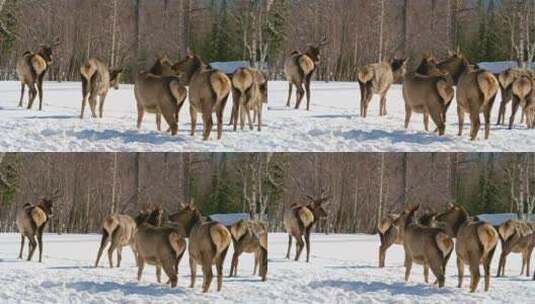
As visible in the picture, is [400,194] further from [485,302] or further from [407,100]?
[485,302]

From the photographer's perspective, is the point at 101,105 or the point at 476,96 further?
the point at 101,105

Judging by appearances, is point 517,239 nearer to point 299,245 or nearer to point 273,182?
point 299,245

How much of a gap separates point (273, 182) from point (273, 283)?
144 cm

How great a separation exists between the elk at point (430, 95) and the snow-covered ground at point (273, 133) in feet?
0.86

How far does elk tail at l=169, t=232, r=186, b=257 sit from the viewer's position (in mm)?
11547

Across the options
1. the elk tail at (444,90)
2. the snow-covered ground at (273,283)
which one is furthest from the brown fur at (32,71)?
the elk tail at (444,90)

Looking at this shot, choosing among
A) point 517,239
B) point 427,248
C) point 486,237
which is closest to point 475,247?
point 486,237

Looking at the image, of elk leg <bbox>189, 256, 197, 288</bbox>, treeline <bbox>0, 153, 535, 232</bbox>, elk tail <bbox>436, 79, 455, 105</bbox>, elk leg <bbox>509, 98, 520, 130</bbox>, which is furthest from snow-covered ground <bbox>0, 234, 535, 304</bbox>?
elk tail <bbox>436, 79, 455, 105</bbox>

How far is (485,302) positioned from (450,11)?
151 inches

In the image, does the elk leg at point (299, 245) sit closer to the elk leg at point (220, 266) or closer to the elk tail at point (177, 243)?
the elk leg at point (220, 266)

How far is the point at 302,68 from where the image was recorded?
1351 centimetres

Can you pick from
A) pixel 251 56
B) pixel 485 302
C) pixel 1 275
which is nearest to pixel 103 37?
pixel 251 56

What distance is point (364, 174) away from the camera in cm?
1396

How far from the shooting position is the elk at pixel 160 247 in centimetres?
1156
